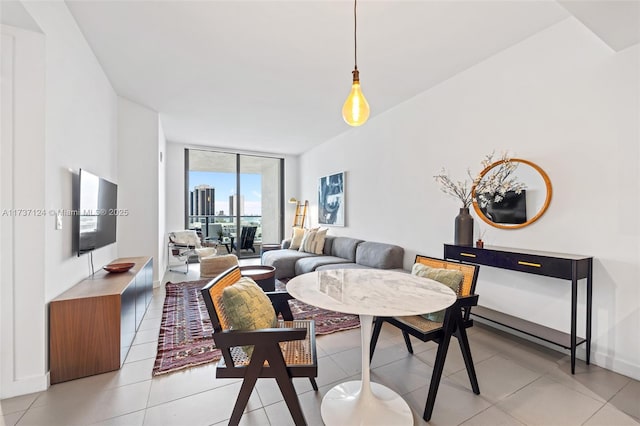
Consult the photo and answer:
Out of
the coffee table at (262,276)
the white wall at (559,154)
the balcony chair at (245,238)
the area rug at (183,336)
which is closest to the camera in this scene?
the white wall at (559,154)

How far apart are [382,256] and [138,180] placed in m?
3.77

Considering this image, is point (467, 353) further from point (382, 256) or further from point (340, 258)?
point (340, 258)

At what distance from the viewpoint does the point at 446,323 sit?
169 centimetres

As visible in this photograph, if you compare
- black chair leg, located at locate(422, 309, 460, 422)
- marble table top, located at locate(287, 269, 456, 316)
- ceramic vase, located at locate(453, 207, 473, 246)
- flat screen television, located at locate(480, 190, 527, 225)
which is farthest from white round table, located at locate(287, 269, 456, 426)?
flat screen television, located at locate(480, 190, 527, 225)

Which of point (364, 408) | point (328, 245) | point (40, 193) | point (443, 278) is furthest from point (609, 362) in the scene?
point (40, 193)

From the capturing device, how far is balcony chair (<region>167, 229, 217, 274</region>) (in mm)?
5340

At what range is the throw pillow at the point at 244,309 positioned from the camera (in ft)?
4.73

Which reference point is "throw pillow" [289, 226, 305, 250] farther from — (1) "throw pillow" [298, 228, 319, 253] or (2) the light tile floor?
(2) the light tile floor

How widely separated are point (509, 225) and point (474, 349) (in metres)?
1.19

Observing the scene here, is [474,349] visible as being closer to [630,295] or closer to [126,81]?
[630,295]

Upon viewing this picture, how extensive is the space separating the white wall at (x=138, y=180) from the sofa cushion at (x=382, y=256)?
323 centimetres

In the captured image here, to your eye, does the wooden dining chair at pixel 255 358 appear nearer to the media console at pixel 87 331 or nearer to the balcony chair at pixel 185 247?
the media console at pixel 87 331

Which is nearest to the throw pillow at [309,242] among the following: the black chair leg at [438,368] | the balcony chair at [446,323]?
the balcony chair at [446,323]

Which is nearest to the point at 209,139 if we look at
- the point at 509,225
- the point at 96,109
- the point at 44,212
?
the point at 96,109
